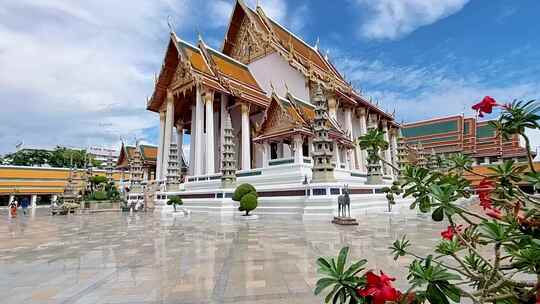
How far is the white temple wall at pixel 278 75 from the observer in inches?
809

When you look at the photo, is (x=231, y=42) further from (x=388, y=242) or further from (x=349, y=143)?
(x=388, y=242)

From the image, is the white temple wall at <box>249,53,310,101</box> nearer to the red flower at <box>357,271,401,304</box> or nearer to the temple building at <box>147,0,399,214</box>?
the temple building at <box>147,0,399,214</box>

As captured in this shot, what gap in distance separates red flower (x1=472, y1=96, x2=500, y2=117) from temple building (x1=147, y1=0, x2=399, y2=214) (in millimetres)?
11593

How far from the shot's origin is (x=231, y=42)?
24656mm

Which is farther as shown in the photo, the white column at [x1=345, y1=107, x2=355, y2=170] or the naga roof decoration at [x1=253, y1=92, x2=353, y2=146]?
the white column at [x1=345, y1=107, x2=355, y2=170]

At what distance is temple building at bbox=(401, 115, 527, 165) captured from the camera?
3553cm

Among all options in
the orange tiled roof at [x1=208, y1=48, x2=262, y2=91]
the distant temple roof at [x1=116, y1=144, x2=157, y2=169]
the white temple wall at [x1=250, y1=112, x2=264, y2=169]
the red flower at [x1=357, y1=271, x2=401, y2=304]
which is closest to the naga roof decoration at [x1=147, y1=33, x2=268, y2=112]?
the orange tiled roof at [x1=208, y1=48, x2=262, y2=91]

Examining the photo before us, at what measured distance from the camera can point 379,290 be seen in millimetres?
1082

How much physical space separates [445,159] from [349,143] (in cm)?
1538

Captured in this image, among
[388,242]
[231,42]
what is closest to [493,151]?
[231,42]

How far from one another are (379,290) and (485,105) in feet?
3.43

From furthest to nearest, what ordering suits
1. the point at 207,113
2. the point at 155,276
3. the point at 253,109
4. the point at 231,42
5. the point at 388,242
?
the point at 231,42, the point at 253,109, the point at 207,113, the point at 388,242, the point at 155,276

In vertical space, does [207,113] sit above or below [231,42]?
below

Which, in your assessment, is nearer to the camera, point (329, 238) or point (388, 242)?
point (388, 242)
